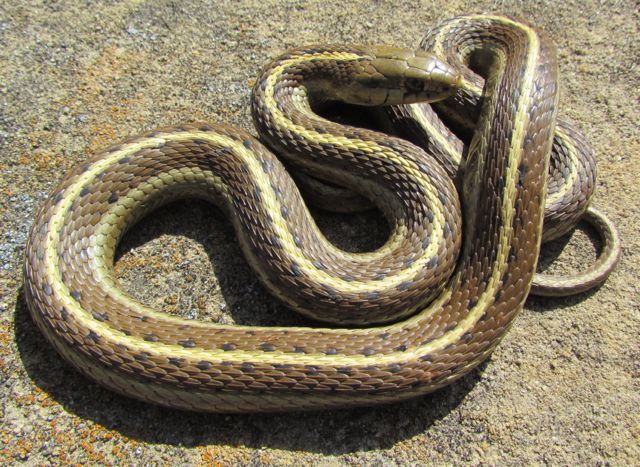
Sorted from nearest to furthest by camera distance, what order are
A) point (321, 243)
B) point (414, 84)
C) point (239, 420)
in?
point (239, 420)
point (321, 243)
point (414, 84)

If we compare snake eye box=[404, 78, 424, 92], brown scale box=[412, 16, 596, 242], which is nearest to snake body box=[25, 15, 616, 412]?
snake eye box=[404, 78, 424, 92]

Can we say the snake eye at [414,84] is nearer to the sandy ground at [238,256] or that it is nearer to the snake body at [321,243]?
the snake body at [321,243]

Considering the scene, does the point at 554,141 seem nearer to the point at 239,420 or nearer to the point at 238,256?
the point at 238,256

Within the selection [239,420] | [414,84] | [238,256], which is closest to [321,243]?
[238,256]

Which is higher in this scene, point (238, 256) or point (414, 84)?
point (414, 84)

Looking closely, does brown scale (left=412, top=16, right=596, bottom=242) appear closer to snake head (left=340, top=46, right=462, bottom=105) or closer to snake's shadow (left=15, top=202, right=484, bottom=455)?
snake head (left=340, top=46, right=462, bottom=105)

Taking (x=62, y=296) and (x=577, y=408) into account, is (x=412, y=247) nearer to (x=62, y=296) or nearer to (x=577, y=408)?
(x=577, y=408)

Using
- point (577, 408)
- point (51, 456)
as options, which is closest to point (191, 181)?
point (51, 456)

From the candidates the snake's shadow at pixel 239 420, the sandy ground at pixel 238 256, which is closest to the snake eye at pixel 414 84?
the sandy ground at pixel 238 256
